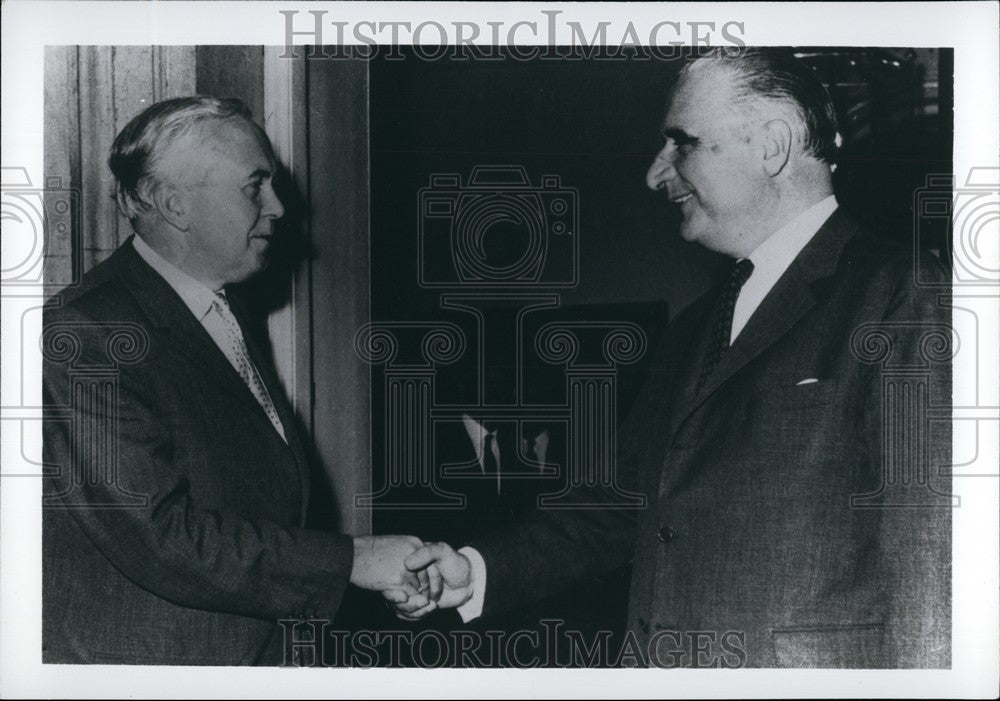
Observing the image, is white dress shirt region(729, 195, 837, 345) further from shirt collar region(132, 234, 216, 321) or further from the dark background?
shirt collar region(132, 234, 216, 321)

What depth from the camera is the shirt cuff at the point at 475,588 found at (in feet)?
10.3

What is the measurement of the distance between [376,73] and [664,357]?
1.13 m

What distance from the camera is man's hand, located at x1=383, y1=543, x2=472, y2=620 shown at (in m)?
3.14

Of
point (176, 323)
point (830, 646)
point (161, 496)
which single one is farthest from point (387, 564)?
point (830, 646)

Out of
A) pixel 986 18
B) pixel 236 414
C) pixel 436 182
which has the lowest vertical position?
pixel 236 414

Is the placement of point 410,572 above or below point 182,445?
below

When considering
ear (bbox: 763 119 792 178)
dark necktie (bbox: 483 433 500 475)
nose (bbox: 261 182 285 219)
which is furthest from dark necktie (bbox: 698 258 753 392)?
nose (bbox: 261 182 285 219)

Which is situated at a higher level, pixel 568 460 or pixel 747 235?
pixel 747 235

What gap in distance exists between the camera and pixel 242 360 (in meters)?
3.13

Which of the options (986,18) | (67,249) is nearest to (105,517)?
(67,249)

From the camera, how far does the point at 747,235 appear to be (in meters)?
3.08

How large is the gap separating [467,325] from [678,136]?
2.56ft

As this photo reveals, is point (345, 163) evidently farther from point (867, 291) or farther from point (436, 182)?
point (867, 291)

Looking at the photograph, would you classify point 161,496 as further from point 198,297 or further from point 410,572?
point 410,572
